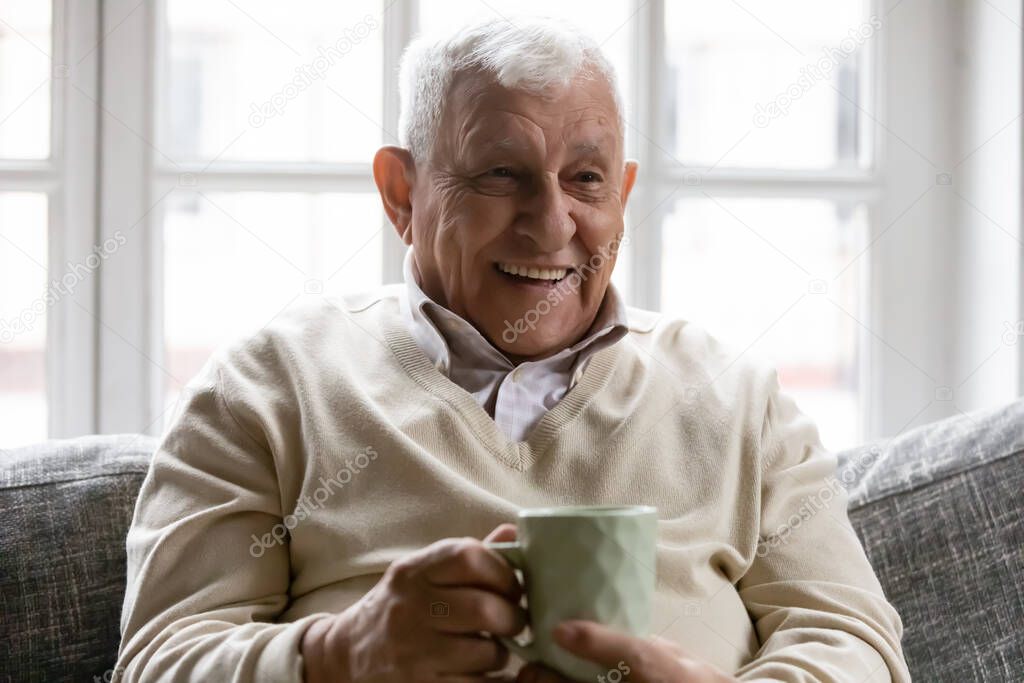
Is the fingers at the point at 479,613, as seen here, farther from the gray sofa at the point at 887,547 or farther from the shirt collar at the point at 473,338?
the gray sofa at the point at 887,547

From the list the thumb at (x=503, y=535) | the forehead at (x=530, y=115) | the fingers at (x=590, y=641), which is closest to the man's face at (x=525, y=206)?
the forehead at (x=530, y=115)

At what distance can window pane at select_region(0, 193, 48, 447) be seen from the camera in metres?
2.11

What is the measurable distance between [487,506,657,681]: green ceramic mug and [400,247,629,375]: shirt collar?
521mm

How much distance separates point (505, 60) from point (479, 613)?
2.42ft

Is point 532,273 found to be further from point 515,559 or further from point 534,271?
point 515,559

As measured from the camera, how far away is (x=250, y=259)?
2.19m

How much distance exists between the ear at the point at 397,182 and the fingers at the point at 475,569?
70cm

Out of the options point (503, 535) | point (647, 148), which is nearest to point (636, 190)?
point (647, 148)

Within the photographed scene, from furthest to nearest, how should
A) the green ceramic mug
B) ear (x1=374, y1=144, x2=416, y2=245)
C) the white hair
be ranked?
ear (x1=374, y1=144, x2=416, y2=245), the white hair, the green ceramic mug

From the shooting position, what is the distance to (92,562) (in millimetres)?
1463

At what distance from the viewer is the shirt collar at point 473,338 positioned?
4.80 feet

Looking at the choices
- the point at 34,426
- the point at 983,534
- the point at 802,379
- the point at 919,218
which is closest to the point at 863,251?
the point at 919,218

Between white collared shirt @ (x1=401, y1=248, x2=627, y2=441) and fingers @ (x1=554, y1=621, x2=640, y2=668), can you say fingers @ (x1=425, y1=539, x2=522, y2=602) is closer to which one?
fingers @ (x1=554, y1=621, x2=640, y2=668)

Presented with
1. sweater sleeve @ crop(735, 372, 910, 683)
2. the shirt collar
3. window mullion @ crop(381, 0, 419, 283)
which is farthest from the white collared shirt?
window mullion @ crop(381, 0, 419, 283)
